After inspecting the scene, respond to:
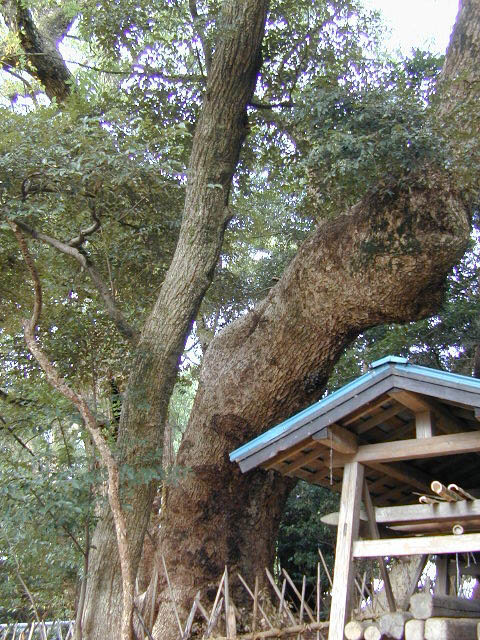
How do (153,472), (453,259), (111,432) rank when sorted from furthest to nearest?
(453,259), (111,432), (153,472)

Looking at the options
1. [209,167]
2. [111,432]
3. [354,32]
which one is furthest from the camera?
[354,32]

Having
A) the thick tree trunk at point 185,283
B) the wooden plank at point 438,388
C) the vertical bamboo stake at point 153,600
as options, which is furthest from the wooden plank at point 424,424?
the vertical bamboo stake at point 153,600

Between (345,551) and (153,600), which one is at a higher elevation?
(345,551)

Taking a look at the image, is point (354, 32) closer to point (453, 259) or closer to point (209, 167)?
point (209, 167)

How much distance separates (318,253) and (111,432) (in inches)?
109

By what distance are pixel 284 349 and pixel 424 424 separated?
2.87 meters

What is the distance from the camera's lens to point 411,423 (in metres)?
4.55

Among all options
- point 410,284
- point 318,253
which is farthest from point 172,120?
point 410,284

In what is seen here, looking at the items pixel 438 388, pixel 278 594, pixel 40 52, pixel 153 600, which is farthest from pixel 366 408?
pixel 40 52

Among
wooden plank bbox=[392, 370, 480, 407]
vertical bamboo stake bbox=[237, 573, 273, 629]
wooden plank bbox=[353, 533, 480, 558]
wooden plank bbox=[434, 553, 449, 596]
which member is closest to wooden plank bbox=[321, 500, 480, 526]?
wooden plank bbox=[353, 533, 480, 558]

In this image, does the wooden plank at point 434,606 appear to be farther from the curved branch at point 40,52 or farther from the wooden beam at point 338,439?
the curved branch at point 40,52

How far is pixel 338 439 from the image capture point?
4.21 m

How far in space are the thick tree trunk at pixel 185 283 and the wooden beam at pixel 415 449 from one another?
193 centimetres

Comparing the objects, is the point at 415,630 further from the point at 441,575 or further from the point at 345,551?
the point at 441,575
